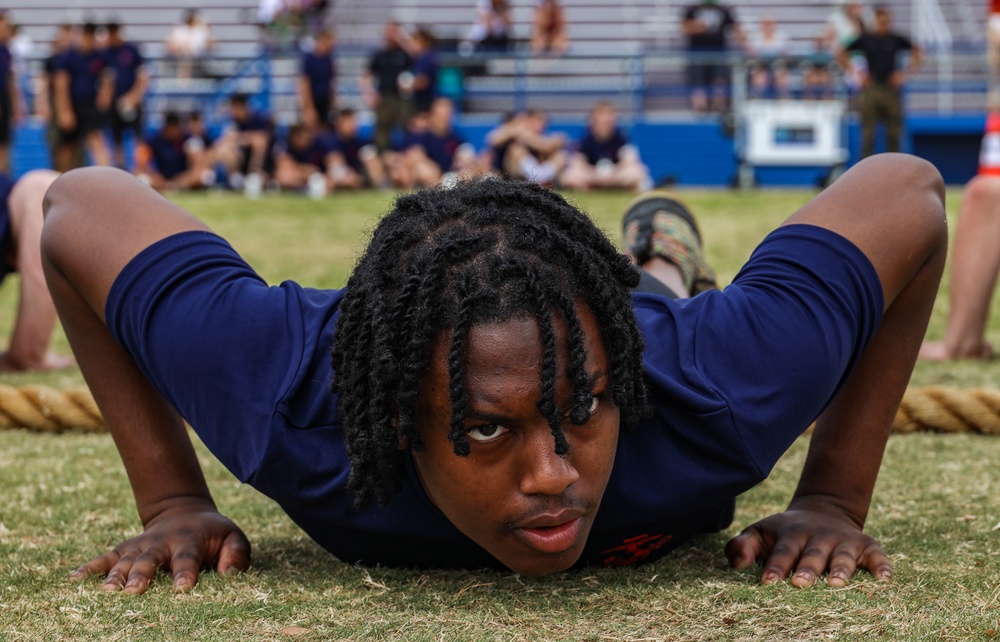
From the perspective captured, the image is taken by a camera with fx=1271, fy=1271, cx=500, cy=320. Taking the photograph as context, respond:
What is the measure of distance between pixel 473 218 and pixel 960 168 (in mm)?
17137

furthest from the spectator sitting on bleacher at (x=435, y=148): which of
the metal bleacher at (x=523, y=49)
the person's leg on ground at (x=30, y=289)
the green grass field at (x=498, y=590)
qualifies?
the green grass field at (x=498, y=590)

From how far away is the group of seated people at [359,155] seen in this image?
14922mm

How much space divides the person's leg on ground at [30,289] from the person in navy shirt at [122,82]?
381 inches

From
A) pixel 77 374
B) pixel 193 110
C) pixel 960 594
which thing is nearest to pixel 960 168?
pixel 193 110

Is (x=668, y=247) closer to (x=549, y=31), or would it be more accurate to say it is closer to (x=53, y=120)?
(x=53, y=120)

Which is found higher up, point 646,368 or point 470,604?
point 646,368

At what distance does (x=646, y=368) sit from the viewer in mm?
2285

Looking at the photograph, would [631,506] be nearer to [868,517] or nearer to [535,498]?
[535,498]

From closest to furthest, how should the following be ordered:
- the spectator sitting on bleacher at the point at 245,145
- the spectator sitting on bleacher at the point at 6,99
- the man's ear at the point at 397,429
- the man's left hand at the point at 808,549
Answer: the man's ear at the point at 397,429, the man's left hand at the point at 808,549, the spectator sitting on bleacher at the point at 6,99, the spectator sitting on bleacher at the point at 245,145

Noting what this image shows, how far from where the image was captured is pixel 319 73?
15.9 meters

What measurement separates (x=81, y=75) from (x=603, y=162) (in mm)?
6028

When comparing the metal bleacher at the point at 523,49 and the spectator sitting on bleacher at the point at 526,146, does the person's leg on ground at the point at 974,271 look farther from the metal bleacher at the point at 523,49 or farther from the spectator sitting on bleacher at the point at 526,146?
the metal bleacher at the point at 523,49

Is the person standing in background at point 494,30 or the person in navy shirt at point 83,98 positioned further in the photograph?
the person standing in background at point 494,30

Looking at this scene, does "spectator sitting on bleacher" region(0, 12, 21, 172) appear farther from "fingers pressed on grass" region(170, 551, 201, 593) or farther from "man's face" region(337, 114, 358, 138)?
"fingers pressed on grass" region(170, 551, 201, 593)
